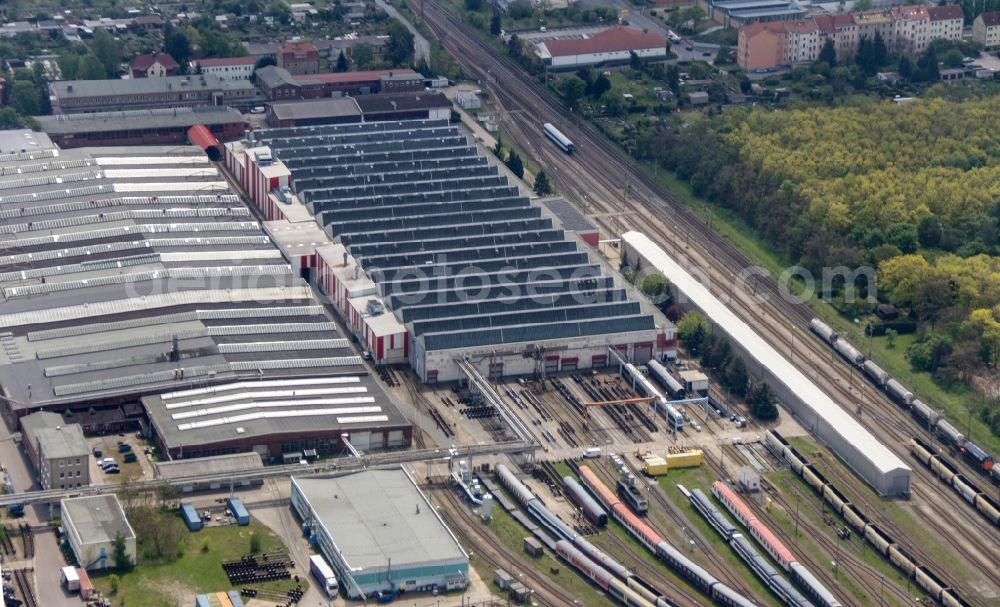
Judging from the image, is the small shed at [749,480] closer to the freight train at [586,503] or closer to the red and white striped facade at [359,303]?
the freight train at [586,503]

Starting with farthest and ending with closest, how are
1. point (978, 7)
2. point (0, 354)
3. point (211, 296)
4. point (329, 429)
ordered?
1. point (978, 7)
2. point (211, 296)
3. point (0, 354)
4. point (329, 429)

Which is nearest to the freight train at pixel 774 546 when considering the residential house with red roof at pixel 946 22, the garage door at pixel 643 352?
the garage door at pixel 643 352

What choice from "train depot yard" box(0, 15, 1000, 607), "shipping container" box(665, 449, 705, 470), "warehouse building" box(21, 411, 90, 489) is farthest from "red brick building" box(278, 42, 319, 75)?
"shipping container" box(665, 449, 705, 470)

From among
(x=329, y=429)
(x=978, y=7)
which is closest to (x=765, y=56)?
(x=978, y=7)

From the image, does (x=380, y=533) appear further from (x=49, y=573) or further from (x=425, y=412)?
(x=425, y=412)

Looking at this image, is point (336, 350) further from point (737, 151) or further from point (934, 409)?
point (737, 151)

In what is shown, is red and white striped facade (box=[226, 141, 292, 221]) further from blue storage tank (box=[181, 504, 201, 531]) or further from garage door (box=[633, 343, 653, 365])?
blue storage tank (box=[181, 504, 201, 531])
